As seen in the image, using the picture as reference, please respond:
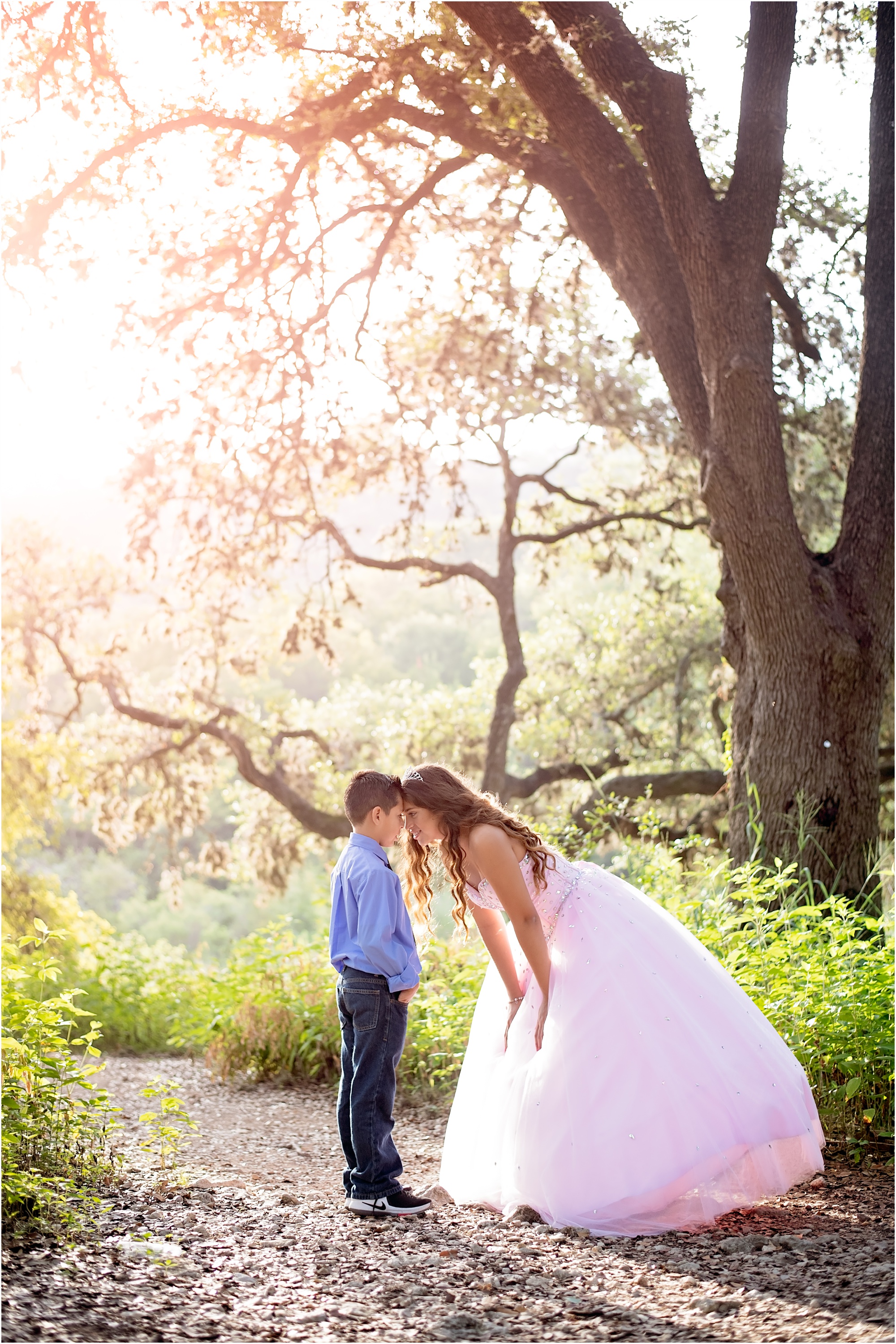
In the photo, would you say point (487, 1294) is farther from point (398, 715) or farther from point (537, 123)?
point (398, 715)

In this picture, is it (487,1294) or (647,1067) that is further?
(647,1067)

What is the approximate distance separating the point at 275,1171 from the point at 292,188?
5951mm

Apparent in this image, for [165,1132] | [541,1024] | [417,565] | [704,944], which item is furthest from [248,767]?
[541,1024]

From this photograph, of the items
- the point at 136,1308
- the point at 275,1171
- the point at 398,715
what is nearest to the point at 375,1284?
the point at 136,1308

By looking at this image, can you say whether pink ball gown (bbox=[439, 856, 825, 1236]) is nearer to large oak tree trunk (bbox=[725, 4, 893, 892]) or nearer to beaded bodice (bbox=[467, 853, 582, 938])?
beaded bodice (bbox=[467, 853, 582, 938])

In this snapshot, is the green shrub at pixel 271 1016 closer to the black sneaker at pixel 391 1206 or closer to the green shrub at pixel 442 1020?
the green shrub at pixel 442 1020

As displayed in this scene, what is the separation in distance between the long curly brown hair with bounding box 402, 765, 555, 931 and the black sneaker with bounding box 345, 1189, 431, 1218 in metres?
0.89

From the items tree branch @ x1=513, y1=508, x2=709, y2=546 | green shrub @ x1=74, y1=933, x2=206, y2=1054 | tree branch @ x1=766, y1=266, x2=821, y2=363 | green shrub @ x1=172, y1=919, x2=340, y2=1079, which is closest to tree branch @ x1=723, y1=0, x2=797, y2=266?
tree branch @ x1=766, y1=266, x2=821, y2=363

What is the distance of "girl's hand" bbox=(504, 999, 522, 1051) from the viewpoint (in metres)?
3.89

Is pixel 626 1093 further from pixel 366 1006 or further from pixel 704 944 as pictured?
pixel 704 944

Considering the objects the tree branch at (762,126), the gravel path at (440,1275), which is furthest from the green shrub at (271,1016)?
the tree branch at (762,126)

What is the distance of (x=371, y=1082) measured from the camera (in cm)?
369

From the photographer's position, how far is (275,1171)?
15.1 feet

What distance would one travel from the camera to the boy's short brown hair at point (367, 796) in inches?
149
